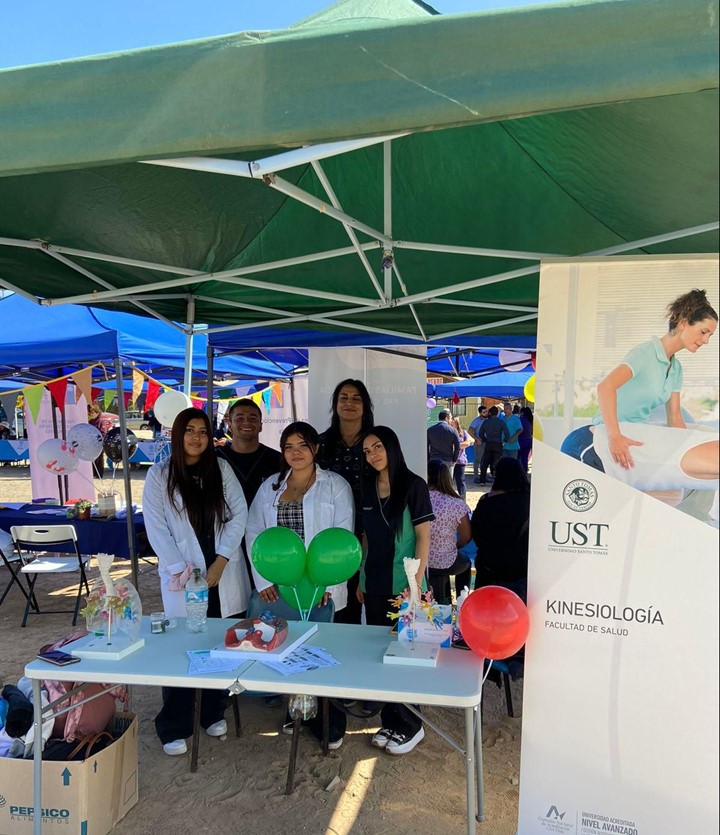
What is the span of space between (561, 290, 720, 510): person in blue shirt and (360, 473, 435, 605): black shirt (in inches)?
40.7

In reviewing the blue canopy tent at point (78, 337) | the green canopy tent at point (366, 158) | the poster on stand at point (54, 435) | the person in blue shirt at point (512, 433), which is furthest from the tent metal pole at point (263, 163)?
the person in blue shirt at point (512, 433)

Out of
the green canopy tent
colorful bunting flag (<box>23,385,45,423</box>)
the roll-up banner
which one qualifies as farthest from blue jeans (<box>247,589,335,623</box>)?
colorful bunting flag (<box>23,385,45,423</box>)

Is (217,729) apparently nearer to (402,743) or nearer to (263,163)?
(402,743)

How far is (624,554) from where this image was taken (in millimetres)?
1913

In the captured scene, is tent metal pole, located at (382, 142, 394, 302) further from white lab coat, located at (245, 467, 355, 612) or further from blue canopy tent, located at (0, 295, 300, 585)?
blue canopy tent, located at (0, 295, 300, 585)

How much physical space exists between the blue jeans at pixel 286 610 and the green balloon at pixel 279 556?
43 cm

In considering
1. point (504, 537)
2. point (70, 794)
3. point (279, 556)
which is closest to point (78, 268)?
point (279, 556)

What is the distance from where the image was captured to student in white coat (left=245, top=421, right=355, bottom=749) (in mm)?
2859

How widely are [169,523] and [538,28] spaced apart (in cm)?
247

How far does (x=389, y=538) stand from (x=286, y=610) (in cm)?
58

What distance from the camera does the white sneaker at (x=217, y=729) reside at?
3.09m

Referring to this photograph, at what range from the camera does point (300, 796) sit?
2641 mm

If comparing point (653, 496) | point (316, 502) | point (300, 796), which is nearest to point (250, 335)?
point (316, 502)

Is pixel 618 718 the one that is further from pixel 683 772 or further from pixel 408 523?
pixel 408 523
